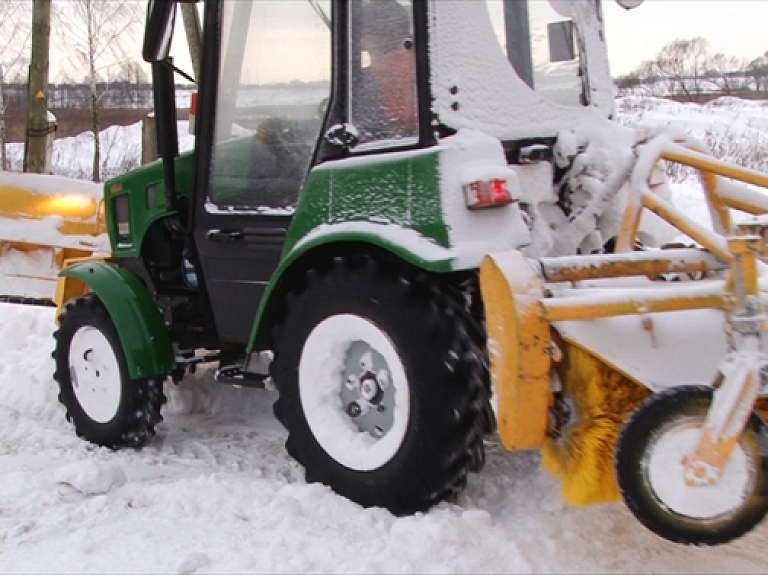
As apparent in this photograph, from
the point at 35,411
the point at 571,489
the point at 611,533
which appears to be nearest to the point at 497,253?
the point at 571,489

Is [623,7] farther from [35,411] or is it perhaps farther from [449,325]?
[35,411]

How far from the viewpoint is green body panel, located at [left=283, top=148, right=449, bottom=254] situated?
2.70 m

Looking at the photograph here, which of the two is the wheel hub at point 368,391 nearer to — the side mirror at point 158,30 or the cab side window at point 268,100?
the cab side window at point 268,100

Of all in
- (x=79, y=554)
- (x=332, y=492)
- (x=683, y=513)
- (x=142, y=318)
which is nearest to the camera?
(x=683, y=513)

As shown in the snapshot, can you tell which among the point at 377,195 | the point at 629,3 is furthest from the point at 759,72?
the point at 377,195

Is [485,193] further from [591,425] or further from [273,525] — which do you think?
[273,525]

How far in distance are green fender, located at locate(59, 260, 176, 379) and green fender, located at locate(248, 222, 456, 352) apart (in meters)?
0.77

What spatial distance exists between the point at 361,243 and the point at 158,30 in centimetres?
132

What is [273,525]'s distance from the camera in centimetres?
282

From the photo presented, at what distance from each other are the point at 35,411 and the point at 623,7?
384cm

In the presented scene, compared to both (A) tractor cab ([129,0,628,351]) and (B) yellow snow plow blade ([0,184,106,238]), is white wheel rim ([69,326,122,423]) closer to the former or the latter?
(A) tractor cab ([129,0,628,351])

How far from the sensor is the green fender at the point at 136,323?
384cm

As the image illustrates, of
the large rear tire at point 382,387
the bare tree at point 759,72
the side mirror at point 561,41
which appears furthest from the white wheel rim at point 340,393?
the bare tree at point 759,72

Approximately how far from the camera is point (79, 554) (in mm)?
2689
